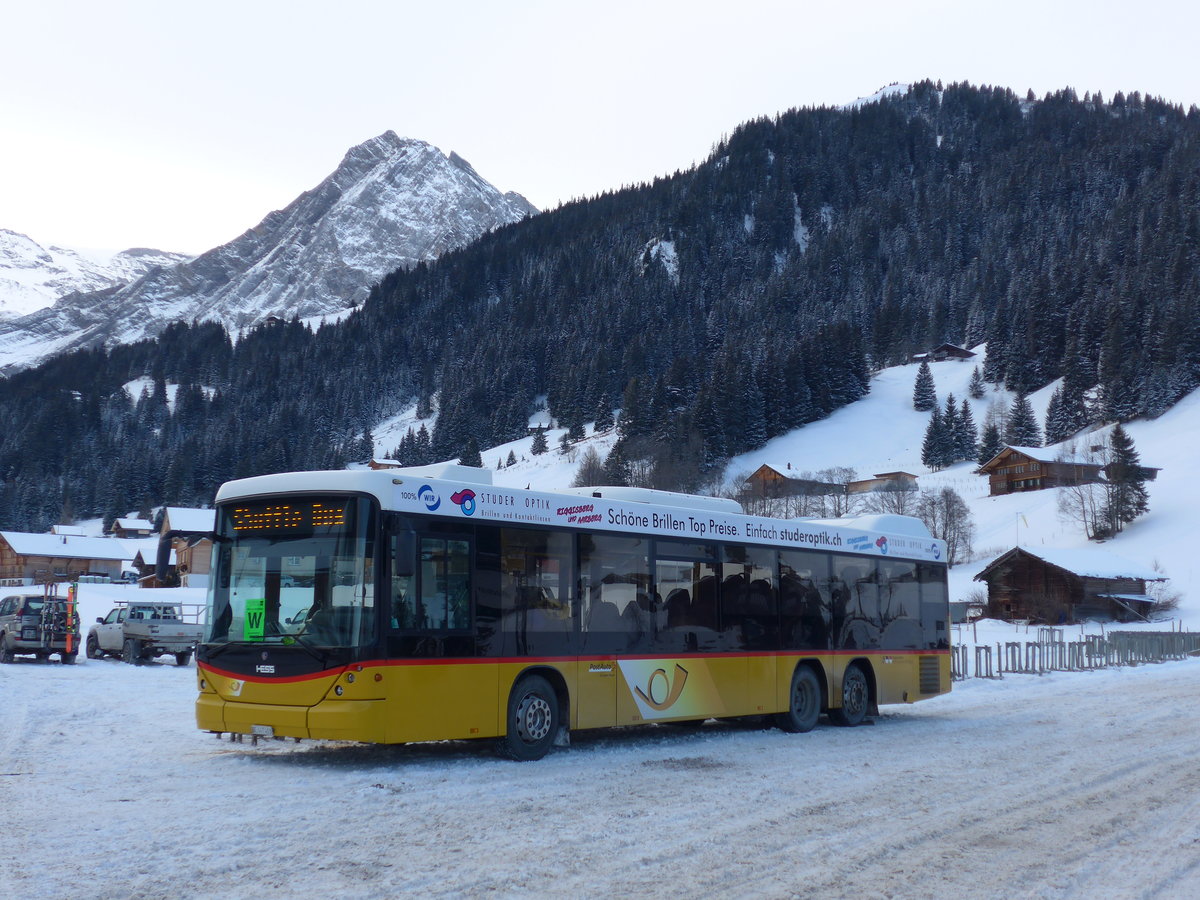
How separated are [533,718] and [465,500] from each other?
2605 millimetres

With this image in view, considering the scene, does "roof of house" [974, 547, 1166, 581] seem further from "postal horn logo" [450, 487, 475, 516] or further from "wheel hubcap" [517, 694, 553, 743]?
"postal horn logo" [450, 487, 475, 516]

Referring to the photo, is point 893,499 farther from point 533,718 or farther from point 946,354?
point 533,718

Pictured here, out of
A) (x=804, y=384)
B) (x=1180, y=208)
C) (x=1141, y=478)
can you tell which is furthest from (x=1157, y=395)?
(x=1180, y=208)

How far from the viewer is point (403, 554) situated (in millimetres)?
11055

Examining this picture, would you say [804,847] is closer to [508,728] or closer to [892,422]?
[508,728]

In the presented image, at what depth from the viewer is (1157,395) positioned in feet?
356

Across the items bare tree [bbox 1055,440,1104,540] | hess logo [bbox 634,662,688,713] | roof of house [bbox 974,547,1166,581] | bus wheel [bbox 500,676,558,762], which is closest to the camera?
bus wheel [bbox 500,676,558,762]

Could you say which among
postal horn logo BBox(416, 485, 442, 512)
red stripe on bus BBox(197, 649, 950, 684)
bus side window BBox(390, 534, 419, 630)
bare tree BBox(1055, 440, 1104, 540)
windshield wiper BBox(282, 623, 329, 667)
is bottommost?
red stripe on bus BBox(197, 649, 950, 684)

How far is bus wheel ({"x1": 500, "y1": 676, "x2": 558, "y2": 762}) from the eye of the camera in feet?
39.7

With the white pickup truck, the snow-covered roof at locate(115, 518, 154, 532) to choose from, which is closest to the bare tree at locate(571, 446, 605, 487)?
the snow-covered roof at locate(115, 518, 154, 532)

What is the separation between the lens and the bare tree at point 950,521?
81.0 m

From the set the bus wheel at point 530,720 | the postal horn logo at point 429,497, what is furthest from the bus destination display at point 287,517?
the bus wheel at point 530,720

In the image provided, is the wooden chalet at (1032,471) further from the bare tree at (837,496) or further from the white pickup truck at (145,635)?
the white pickup truck at (145,635)

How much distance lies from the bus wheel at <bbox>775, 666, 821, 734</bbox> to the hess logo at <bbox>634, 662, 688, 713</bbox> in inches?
104
